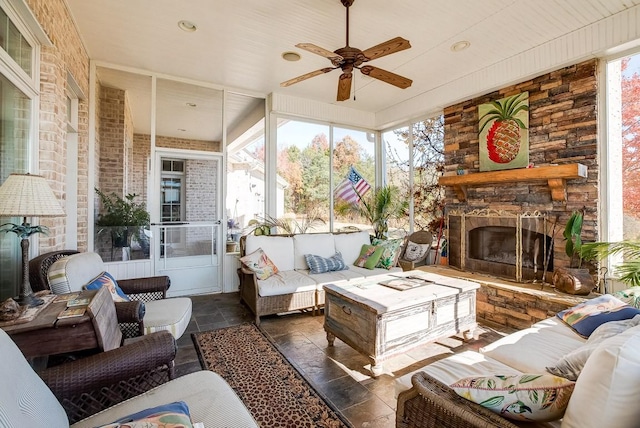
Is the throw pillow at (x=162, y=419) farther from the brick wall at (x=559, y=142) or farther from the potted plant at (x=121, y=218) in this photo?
the brick wall at (x=559, y=142)

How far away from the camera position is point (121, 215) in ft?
13.9

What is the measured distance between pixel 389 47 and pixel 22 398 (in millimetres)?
2893

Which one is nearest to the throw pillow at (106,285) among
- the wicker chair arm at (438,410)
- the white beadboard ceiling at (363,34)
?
the wicker chair arm at (438,410)

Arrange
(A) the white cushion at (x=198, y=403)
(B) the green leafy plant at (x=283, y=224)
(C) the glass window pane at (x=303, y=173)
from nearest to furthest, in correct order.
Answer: (A) the white cushion at (x=198, y=403), (B) the green leafy plant at (x=283, y=224), (C) the glass window pane at (x=303, y=173)

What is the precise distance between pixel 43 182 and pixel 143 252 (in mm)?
2976

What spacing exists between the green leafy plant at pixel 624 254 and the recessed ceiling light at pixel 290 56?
384cm

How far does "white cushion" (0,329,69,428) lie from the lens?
2.64ft

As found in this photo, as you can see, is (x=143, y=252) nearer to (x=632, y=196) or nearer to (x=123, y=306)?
(x=123, y=306)

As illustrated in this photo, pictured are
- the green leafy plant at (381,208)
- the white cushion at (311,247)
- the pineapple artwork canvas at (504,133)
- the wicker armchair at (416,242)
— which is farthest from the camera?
the green leafy plant at (381,208)

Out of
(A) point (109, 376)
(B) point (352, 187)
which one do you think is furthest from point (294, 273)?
(A) point (109, 376)

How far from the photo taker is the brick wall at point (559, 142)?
3316mm

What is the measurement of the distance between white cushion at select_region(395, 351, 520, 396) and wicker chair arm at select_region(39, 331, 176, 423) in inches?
48.6

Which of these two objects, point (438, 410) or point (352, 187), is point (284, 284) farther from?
point (352, 187)

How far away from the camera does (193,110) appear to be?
4922mm
